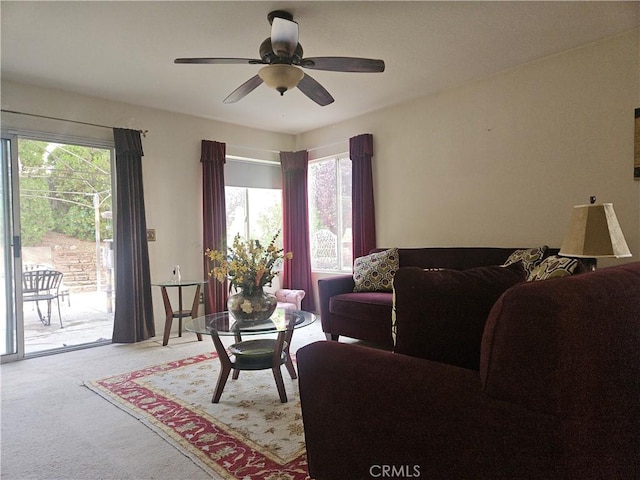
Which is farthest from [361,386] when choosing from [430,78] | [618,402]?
[430,78]

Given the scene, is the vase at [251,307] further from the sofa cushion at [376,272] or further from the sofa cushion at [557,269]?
the sofa cushion at [557,269]

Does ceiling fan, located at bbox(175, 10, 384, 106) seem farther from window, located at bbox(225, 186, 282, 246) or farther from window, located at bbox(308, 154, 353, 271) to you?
window, located at bbox(225, 186, 282, 246)

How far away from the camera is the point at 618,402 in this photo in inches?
37.1

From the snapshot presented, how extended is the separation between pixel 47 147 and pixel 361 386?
4184 millimetres

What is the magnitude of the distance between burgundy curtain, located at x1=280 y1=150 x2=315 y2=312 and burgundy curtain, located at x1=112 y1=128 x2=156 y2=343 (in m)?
2.00

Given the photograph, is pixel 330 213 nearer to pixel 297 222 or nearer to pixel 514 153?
pixel 297 222

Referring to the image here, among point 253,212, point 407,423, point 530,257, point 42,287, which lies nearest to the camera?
point 407,423

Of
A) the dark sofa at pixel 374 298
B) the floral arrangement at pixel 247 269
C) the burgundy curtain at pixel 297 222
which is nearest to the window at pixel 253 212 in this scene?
the burgundy curtain at pixel 297 222

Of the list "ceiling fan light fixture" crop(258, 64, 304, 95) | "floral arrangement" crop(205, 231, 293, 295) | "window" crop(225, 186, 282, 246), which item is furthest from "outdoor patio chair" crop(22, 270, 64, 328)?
"ceiling fan light fixture" crop(258, 64, 304, 95)

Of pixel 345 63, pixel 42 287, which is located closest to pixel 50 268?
pixel 42 287

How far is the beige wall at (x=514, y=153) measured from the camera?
10.2 ft

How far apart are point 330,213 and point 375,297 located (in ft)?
7.09

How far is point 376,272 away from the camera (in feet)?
13.0

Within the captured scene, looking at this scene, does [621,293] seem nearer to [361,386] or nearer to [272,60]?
[361,386]
